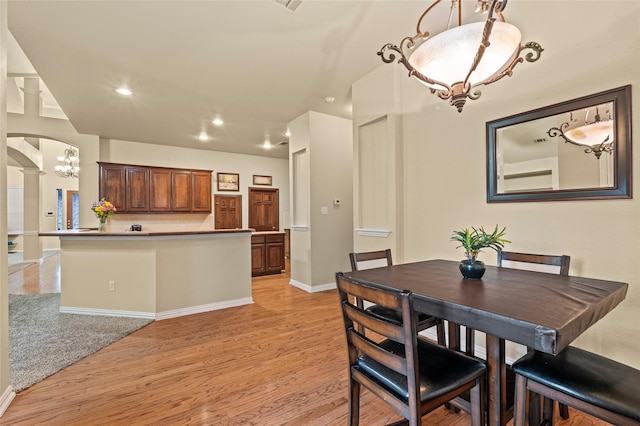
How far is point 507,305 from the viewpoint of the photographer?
1112mm

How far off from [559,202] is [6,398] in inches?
150

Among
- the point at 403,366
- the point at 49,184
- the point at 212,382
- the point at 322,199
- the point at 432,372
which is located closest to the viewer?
the point at 403,366

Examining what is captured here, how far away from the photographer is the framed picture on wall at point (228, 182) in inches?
281

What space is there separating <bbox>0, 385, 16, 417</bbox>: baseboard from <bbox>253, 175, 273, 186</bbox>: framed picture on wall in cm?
610

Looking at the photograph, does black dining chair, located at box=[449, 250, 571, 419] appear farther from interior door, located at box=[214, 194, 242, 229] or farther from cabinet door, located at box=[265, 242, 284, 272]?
interior door, located at box=[214, 194, 242, 229]

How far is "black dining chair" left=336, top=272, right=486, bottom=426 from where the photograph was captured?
1059 millimetres

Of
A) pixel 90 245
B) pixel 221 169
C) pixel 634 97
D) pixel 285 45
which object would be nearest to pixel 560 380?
pixel 634 97

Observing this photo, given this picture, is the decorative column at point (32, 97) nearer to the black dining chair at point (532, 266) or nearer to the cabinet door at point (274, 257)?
the cabinet door at point (274, 257)

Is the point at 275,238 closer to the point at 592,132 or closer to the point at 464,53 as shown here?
the point at 464,53

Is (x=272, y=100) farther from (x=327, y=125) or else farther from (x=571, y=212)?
(x=571, y=212)

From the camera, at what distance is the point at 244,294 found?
386 centimetres

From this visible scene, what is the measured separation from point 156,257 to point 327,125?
310 cm

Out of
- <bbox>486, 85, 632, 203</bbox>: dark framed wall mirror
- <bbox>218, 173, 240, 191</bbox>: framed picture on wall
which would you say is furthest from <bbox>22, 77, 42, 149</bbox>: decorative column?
<bbox>486, 85, 632, 203</bbox>: dark framed wall mirror

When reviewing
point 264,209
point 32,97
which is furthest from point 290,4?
point 32,97
